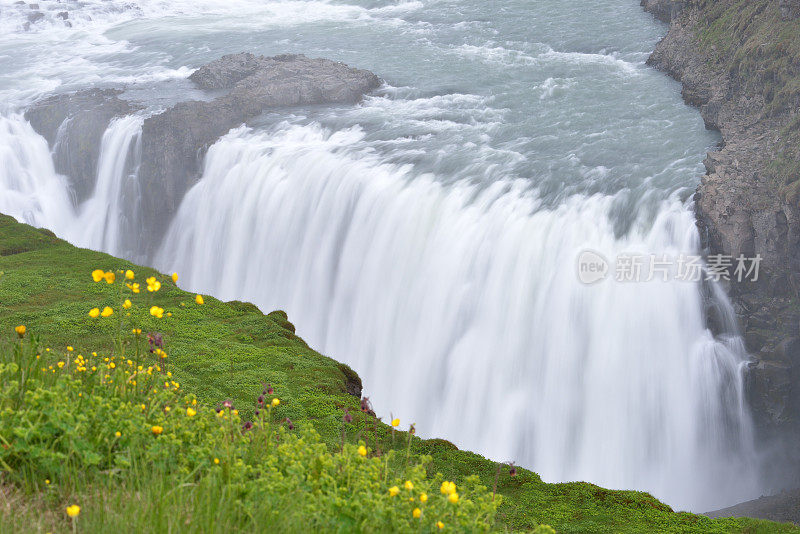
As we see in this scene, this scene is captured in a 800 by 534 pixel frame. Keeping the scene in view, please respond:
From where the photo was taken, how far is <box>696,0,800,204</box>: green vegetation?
734 inches

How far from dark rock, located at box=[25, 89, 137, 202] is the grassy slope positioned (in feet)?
46.1

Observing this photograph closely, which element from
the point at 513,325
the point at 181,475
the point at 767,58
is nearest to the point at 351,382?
the point at 513,325

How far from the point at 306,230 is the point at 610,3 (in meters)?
20.3

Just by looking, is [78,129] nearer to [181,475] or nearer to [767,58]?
[767,58]

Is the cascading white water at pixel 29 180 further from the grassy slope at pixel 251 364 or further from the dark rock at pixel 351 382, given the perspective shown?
the dark rock at pixel 351 382

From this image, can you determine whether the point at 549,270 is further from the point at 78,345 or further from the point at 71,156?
the point at 71,156

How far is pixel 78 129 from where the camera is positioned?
30594 mm

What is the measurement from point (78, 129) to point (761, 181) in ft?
81.3

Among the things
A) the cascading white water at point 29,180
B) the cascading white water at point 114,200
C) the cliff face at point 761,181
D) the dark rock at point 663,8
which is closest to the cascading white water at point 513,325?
the cliff face at point 761,181

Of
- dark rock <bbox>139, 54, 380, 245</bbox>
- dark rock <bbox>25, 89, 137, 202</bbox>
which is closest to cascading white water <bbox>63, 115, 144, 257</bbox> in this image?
dark rock <bbox>25, 89, 137, 202</bbox>

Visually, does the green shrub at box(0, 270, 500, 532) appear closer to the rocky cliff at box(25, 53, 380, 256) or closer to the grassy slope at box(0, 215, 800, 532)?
the grassy slope at box(0, 215, 800, 532)

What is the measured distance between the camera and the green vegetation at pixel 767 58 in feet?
61.2

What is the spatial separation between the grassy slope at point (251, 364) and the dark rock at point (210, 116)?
446 inches

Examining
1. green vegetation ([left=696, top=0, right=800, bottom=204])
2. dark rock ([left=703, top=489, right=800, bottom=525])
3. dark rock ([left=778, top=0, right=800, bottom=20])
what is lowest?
dark rock ([left=703, top=489, right=800, bottom=525])
